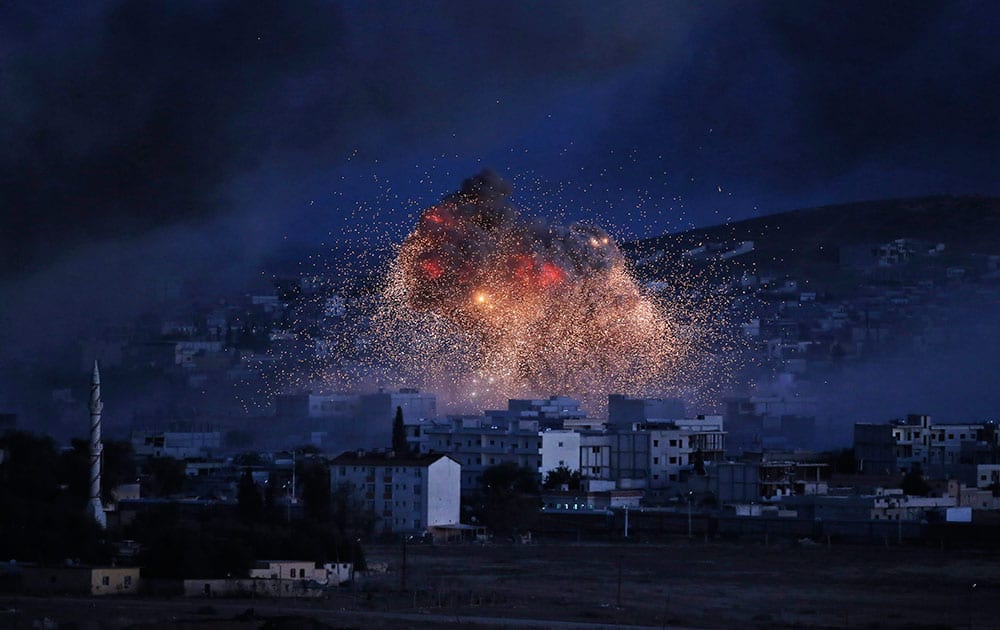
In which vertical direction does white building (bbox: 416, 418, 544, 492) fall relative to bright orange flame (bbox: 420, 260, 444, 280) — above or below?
below

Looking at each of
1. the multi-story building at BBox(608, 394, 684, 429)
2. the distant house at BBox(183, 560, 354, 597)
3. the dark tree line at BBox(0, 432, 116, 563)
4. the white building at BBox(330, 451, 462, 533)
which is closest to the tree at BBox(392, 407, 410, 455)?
the white building at BBox(330, 451, 462, 533)

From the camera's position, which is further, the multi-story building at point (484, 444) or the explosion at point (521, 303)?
the explosion at point (521, 303)

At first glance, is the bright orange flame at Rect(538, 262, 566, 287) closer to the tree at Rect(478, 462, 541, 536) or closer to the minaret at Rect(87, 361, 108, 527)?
the tree at Rect(478, 462, 541, 536)

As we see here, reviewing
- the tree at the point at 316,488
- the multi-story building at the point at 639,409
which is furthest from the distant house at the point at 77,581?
the multi-story building at the point at 639,409

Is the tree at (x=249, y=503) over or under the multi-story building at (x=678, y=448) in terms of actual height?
under

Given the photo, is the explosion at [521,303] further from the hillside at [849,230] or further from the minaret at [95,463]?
the hillside at [849,230]
